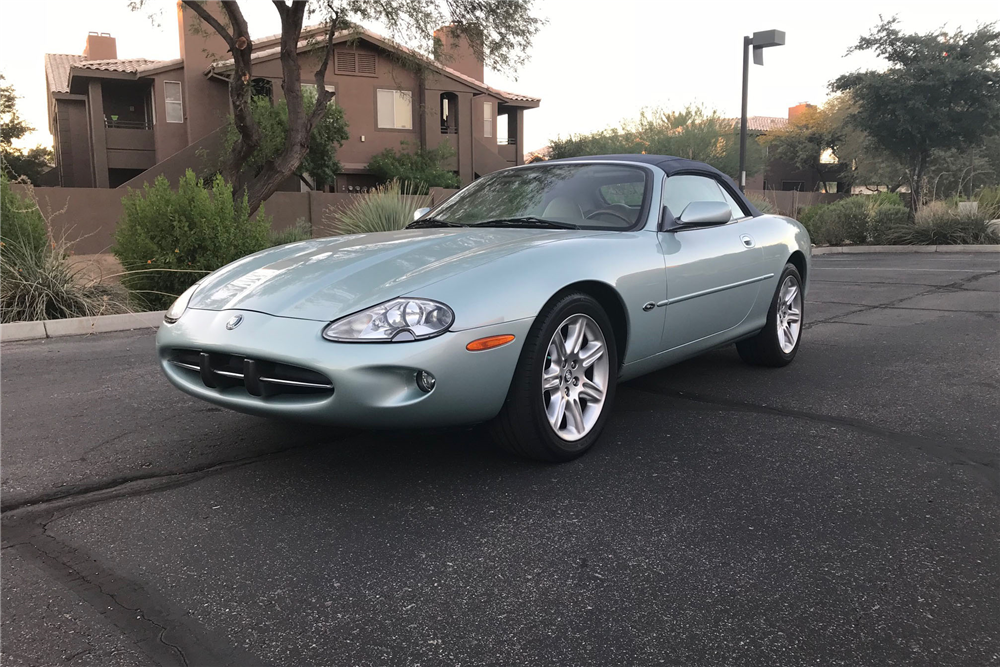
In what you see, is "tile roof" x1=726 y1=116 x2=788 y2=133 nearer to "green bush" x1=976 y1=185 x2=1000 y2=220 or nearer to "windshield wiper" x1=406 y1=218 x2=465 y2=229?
"green bush" x1=976 y1=185 x2=1000 y2=220

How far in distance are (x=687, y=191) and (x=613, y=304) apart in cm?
137

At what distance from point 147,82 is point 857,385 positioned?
93.2 feet

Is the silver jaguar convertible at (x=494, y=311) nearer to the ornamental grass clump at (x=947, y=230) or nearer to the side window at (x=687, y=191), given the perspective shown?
the side window at (x=687, y=191)

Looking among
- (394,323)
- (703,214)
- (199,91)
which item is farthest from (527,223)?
(199,91)

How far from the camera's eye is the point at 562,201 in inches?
169

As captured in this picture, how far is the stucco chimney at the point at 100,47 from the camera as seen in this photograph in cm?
3572

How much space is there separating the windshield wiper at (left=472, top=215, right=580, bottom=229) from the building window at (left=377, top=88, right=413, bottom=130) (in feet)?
84.8

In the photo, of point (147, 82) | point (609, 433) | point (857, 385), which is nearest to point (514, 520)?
point (609, 433)

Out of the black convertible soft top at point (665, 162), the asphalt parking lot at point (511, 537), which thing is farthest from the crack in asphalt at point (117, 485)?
the black convertible soft top at point (665, 162)

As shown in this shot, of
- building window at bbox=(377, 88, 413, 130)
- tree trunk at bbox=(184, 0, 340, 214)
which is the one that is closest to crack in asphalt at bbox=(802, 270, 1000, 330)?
tree trunk at bbox=(184, 0, 340, 214)

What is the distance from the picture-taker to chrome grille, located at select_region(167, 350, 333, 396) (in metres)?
2.90

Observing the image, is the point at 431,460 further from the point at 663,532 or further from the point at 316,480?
the point at 663,532

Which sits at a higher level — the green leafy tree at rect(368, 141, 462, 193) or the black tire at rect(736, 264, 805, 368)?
the green leafy tree at rect(368, 141, 462, 193)

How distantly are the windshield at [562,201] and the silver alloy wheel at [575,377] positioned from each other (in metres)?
0.78
